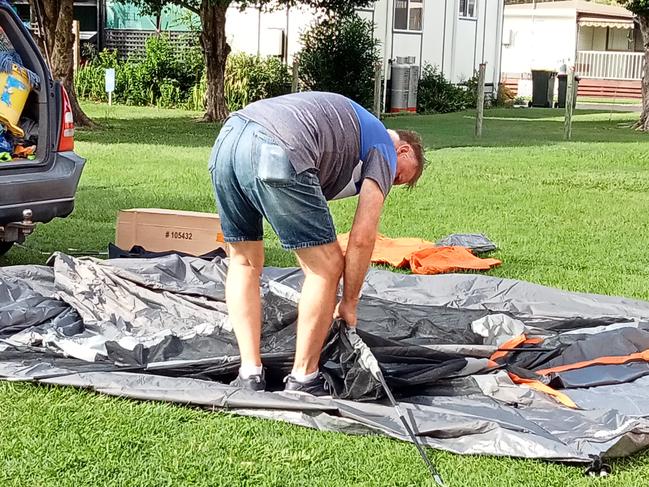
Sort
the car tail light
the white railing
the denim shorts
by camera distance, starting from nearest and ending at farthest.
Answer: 1. the denim shorts
2. the car tail light
3. the white railing

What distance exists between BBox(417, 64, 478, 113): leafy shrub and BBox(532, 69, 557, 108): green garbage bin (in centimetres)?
368

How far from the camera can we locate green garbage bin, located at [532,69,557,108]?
108 ft

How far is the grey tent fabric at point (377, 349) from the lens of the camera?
12.6ft

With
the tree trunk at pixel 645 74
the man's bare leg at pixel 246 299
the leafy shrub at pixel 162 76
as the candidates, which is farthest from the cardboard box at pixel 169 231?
the leafy shrub at pixel 162 76

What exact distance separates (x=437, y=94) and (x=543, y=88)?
18.3 feet

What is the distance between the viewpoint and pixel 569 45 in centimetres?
4353

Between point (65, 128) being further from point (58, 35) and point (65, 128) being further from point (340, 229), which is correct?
point (58, 35)

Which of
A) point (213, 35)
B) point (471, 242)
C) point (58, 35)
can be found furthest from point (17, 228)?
point (213, 35)

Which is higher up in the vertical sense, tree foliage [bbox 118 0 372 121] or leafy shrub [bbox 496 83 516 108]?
tree foliage [bbox 118 0 372 121]

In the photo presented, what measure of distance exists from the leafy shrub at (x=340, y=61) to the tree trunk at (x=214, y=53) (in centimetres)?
477

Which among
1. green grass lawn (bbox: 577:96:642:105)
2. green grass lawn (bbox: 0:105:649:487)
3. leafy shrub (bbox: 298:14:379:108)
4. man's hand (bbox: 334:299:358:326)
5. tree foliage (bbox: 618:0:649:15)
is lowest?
green grass lawn (bbox: 0:105:649:487)

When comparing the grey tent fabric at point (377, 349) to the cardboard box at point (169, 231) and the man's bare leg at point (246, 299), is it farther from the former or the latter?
the cardboard box at point (169, 231)

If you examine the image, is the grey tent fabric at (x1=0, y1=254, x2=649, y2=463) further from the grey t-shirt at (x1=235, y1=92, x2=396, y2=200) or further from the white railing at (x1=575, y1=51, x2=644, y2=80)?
the white railing at (x1=575, y1=51, x2=644, y2=80)

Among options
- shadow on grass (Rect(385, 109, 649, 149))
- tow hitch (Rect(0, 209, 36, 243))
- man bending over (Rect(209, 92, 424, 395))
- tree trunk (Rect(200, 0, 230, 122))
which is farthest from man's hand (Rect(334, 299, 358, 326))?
tree trunk (Rect(200, 0, 230, 122))
